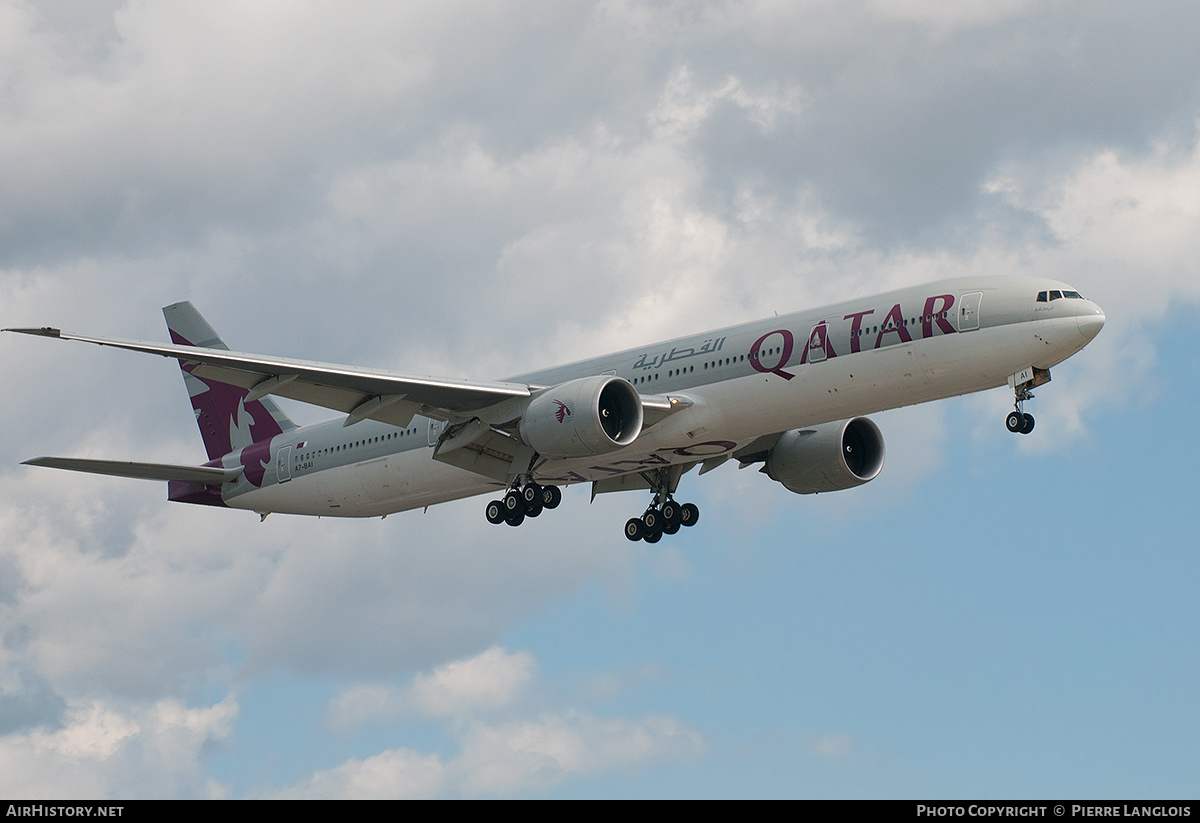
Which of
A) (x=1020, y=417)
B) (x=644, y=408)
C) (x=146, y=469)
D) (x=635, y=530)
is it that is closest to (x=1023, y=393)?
(x=1020, y=417)

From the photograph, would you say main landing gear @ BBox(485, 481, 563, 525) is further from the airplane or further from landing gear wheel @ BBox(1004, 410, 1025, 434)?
landing gear wheel @ BBox(1004, 410, 1025, 434)

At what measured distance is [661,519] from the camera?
1762 inches

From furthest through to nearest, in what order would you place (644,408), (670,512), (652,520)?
(652,520)
(670,512)
(644,408)

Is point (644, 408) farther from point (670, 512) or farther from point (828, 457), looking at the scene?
point (828, 457)

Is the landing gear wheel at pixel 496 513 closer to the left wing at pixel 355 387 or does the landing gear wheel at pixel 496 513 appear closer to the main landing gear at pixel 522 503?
the main landing gear at pixel 522 503

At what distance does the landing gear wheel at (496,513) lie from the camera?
40.7m

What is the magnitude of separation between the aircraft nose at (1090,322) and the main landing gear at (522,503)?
15562mm

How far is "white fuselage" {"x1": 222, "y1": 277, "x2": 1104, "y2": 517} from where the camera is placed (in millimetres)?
33938

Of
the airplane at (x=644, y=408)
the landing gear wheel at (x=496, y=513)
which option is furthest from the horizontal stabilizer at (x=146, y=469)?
the landing gear wheel at (x=496, y=513)

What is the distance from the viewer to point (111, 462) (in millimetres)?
42531

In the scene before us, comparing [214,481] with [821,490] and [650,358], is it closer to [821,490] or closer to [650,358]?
[650,358]

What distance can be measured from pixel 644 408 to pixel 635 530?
8.46 metres
